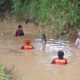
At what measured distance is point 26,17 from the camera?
26.6m

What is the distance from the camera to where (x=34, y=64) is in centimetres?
1292

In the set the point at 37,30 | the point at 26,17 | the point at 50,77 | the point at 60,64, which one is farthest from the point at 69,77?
the point at 26,17

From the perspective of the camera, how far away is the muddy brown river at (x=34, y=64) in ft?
36.7

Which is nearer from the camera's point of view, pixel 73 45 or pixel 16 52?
pixel 16 52

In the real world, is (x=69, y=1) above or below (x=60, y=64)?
above

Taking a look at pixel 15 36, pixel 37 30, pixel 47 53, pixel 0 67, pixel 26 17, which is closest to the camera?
pixel 0 67

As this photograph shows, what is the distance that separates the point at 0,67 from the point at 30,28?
45.2 ft

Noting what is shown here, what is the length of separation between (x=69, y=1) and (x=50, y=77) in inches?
281

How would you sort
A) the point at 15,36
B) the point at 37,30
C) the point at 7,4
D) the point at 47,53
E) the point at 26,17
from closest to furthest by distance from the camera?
1. the point at 47,53
2. the point at 15,36
3. the point at 37,30
4. the point at 26,17
5. the point at 7,4

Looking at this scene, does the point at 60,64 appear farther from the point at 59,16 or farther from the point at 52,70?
the point at 59,16

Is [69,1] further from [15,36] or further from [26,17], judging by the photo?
[26,17]

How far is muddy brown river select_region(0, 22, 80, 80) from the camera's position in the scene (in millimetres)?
11195

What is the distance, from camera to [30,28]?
78.9 feet

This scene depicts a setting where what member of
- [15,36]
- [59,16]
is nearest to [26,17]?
[15,36]
